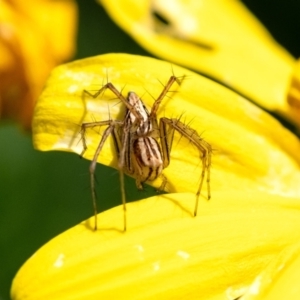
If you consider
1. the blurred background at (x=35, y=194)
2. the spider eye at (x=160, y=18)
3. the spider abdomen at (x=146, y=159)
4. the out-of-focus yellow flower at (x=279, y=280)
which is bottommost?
the blurred background at (x=35, y=194)

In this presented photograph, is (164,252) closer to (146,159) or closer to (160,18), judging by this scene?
(146,159)

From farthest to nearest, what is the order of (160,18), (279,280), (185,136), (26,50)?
(160,18) < (26,50) < (185,136) < (279,280)

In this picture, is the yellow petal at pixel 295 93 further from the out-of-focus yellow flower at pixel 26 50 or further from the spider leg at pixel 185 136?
the out-of-focus yellow flower at pixel 26 50

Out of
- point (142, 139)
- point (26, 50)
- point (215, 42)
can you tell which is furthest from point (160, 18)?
point (142, 139)

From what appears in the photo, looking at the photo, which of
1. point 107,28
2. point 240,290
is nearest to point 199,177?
point 240,290

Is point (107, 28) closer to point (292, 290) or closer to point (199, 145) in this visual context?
point (199, 145)

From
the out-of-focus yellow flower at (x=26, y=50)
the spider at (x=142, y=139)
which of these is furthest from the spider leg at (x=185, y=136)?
the out-of-focus yellow flower at (x=26, y=50)

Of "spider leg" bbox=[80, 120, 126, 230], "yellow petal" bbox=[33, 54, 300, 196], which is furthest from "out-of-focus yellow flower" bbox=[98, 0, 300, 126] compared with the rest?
"spider leg" bbox=[80, 120, 126, 230]
